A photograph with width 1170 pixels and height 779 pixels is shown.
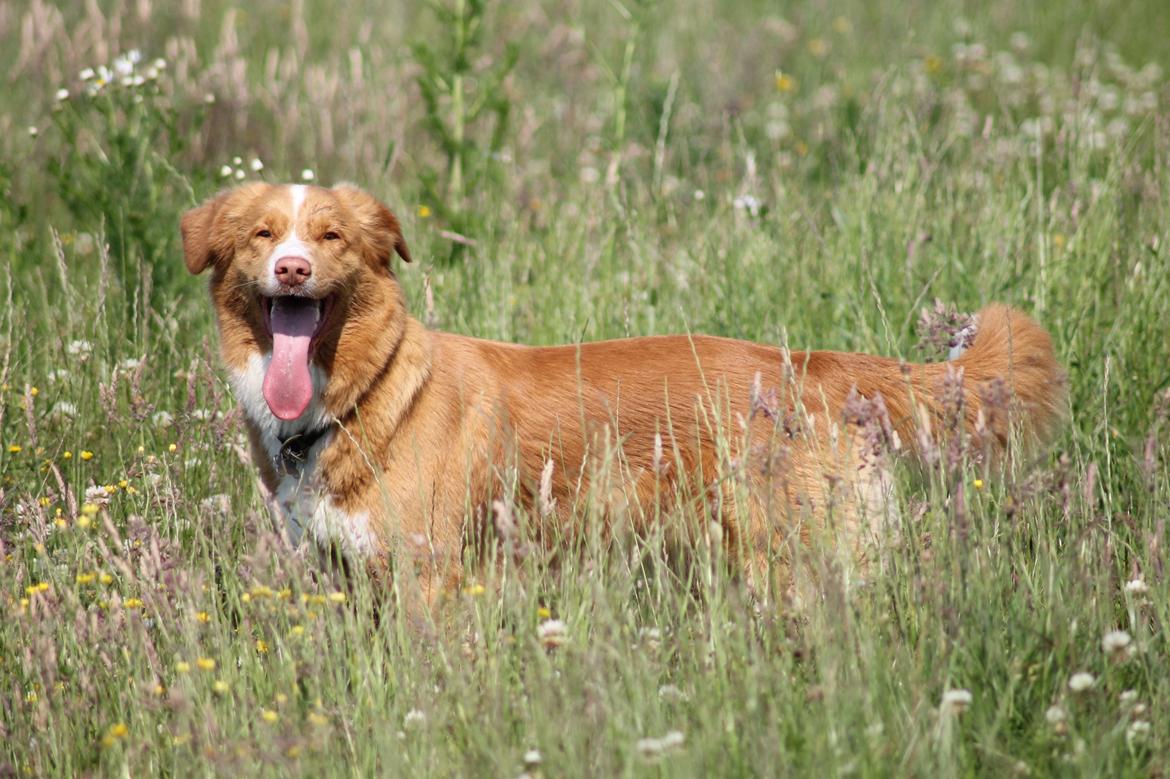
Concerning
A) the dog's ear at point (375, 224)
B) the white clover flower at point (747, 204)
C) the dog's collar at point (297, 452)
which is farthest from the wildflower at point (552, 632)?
the white clover flower at point (747, 204)

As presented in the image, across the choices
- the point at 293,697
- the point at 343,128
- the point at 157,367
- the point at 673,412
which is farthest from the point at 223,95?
the point at 293,697

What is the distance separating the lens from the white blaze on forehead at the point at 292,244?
3.56 metres

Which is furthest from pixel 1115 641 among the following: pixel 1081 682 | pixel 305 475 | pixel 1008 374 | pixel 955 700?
pixel 305 475

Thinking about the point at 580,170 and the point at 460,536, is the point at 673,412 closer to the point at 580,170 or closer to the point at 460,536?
the point at 460,536

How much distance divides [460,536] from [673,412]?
74cm

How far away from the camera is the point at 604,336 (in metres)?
5.13

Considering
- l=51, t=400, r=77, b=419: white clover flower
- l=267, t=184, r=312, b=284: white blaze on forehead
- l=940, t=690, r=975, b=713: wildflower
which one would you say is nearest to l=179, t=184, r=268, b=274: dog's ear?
l=267, t=184, r=312, b=284: white blaze on forehead

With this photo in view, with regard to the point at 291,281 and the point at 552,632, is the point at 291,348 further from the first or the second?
the point at 552,632

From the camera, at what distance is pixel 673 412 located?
3.81 m

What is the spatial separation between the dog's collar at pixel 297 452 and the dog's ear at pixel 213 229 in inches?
23.4

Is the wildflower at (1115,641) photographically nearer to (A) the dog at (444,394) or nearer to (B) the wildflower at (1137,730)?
(B) the wildflower at (1137,730)

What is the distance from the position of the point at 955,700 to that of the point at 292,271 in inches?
81.9

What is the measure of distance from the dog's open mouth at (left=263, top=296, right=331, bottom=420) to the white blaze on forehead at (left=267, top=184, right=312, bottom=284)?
156 millimetres

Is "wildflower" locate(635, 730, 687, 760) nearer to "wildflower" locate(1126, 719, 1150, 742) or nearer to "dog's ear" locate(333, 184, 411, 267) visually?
"wildflower" locate(1126, 719, 1150, 742)
